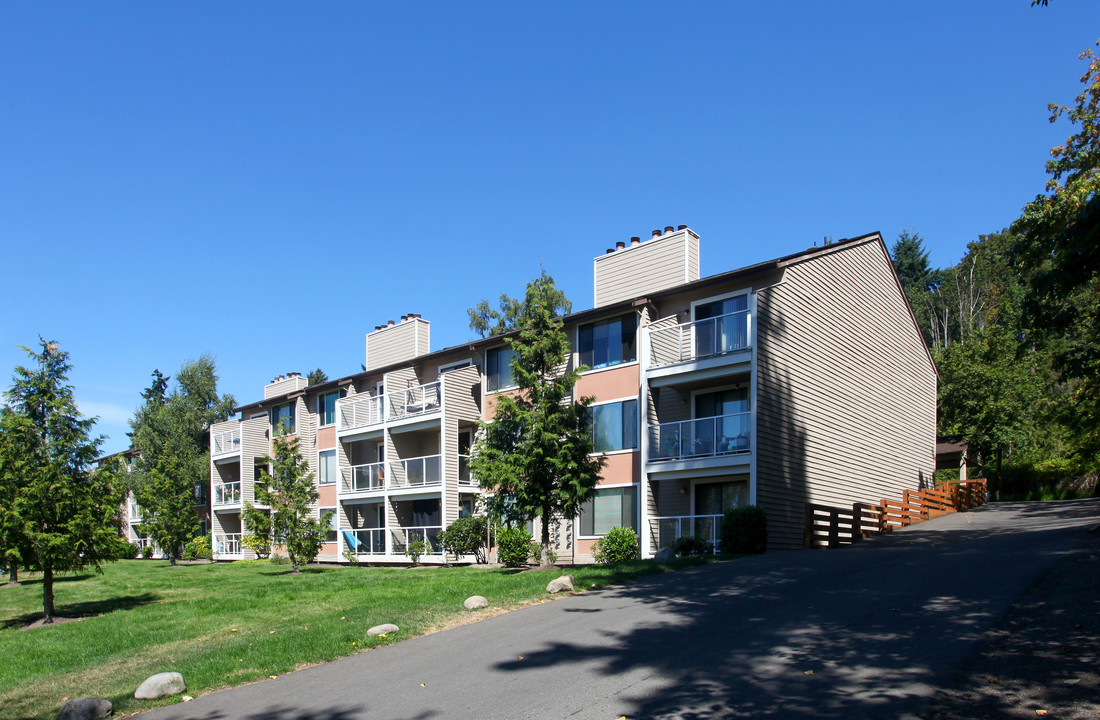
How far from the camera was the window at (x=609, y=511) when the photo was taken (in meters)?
24.2

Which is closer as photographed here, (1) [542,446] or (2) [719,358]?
(1) [542,446]

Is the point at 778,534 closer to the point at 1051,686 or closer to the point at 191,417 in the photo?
the point at 1051,686

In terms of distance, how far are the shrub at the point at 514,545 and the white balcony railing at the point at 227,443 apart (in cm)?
2441

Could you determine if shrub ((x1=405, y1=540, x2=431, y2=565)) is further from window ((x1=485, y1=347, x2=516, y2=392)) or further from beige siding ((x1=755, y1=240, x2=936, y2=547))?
beige siding ((x1=755, y1=240, x2=936, y2=547))

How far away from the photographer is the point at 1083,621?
9070 mm

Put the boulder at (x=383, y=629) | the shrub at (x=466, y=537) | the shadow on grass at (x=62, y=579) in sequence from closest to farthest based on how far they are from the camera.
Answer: the boulder at (x=383, y=629) → the shrub at (x=466, y=537) → the shadow on grass at (x=62, y=579)

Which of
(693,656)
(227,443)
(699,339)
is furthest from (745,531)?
(227,443)

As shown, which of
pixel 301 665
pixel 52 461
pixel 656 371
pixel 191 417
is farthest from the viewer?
pixel 191 417

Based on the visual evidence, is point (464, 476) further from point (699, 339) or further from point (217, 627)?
point (217, 627)

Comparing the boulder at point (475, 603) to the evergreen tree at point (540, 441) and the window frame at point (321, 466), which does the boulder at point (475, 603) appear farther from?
the window frame at point (321, 466)

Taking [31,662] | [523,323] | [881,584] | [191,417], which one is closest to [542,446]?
[523,323]

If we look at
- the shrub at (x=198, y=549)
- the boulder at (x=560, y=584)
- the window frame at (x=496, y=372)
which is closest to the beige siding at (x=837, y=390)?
the boulder at (x=560, y=584)

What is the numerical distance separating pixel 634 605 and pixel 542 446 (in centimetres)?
758

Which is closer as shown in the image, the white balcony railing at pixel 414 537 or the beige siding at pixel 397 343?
the white balcony railing at pixel 414 537
